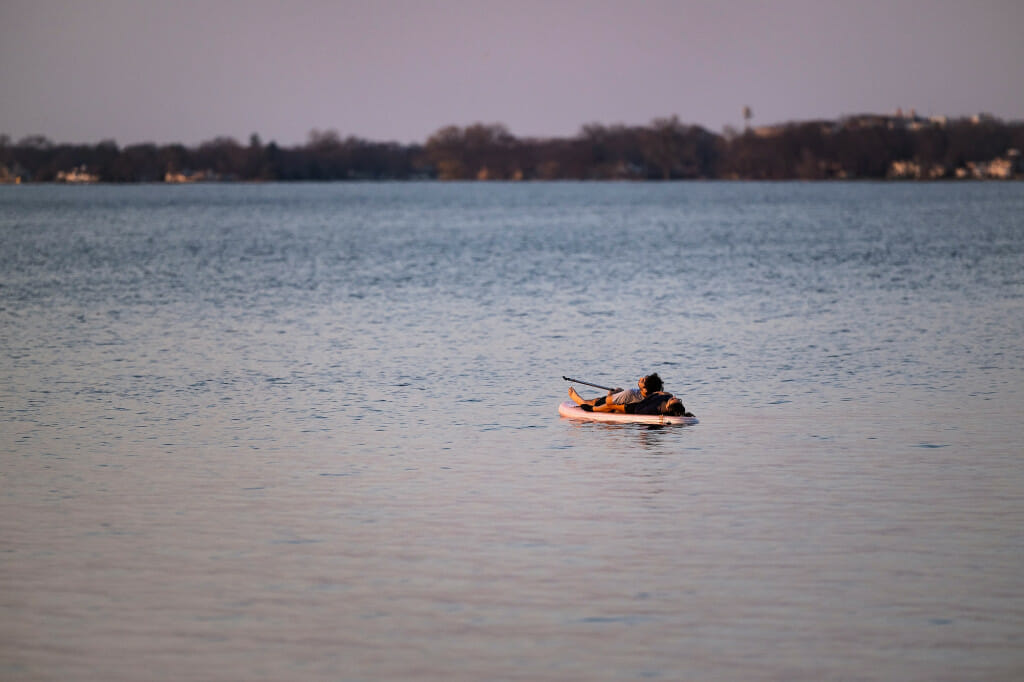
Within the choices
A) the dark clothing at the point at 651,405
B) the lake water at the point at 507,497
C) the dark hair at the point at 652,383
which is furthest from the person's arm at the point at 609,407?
the lake water at the point at 507,497

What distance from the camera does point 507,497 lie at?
52.9 ft

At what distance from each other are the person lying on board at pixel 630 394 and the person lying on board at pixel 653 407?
0.18 ft

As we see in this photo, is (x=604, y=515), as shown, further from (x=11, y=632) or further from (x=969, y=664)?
(x=11, y=632)

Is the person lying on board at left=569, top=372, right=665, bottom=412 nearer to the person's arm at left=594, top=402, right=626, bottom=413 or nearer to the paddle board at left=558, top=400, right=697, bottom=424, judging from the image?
the person's arm at left=594, top=402, right=626, bottom=413

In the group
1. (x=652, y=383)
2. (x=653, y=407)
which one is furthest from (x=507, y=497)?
(x=652, y=383)

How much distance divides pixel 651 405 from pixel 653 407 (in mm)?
62

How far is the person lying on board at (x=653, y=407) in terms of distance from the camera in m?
20.9

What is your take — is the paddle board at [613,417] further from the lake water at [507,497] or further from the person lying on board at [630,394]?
the lake water at [507,497]

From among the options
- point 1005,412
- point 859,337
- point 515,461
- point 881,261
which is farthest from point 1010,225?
point 515,461

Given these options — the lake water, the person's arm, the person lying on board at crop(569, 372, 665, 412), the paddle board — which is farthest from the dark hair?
the lake water

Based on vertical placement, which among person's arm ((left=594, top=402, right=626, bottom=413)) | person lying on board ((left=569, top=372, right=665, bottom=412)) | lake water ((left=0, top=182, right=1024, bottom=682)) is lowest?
lake water ((left=0, top=182, right=1024, bottom=682))

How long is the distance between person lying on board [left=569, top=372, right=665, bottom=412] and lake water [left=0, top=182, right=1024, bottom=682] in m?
0.95

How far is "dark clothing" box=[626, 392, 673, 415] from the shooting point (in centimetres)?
2100

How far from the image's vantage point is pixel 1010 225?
10406cm
